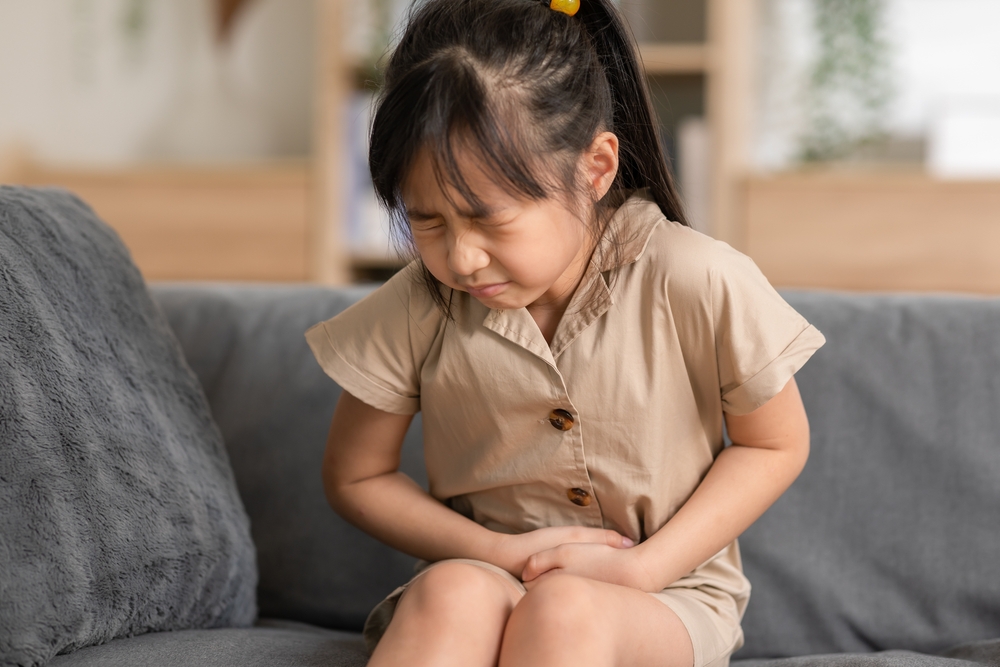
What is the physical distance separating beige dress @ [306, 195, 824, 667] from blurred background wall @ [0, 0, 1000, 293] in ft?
4.42

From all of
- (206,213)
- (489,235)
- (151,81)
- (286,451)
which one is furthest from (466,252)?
(151,81)

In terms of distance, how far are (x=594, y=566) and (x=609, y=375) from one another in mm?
166

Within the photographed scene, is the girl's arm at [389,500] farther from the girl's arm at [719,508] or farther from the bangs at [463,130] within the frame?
the bangs at [463,130]

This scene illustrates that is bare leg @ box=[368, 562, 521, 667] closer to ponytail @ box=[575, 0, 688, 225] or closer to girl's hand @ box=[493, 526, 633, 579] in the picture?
girl's hand @ box=[493, 526, 633, 579]

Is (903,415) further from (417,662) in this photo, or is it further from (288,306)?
(288,306)

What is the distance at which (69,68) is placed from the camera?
7.80ft

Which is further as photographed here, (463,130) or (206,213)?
(206,213)

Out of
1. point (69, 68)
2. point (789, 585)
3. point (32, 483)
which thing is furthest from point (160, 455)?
point (69, 68)

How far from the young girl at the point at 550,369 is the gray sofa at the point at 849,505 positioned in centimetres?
14

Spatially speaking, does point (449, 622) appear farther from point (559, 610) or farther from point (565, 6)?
point (565, 6)

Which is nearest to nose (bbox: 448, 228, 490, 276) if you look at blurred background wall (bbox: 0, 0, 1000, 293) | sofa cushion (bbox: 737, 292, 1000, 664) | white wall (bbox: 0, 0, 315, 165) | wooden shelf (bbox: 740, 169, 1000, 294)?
sofa cushion (bbox: 737, 292, 1000, 664)

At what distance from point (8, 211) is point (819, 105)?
82.3 inches

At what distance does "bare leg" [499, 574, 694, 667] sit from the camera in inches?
26.6

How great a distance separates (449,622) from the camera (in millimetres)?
704
